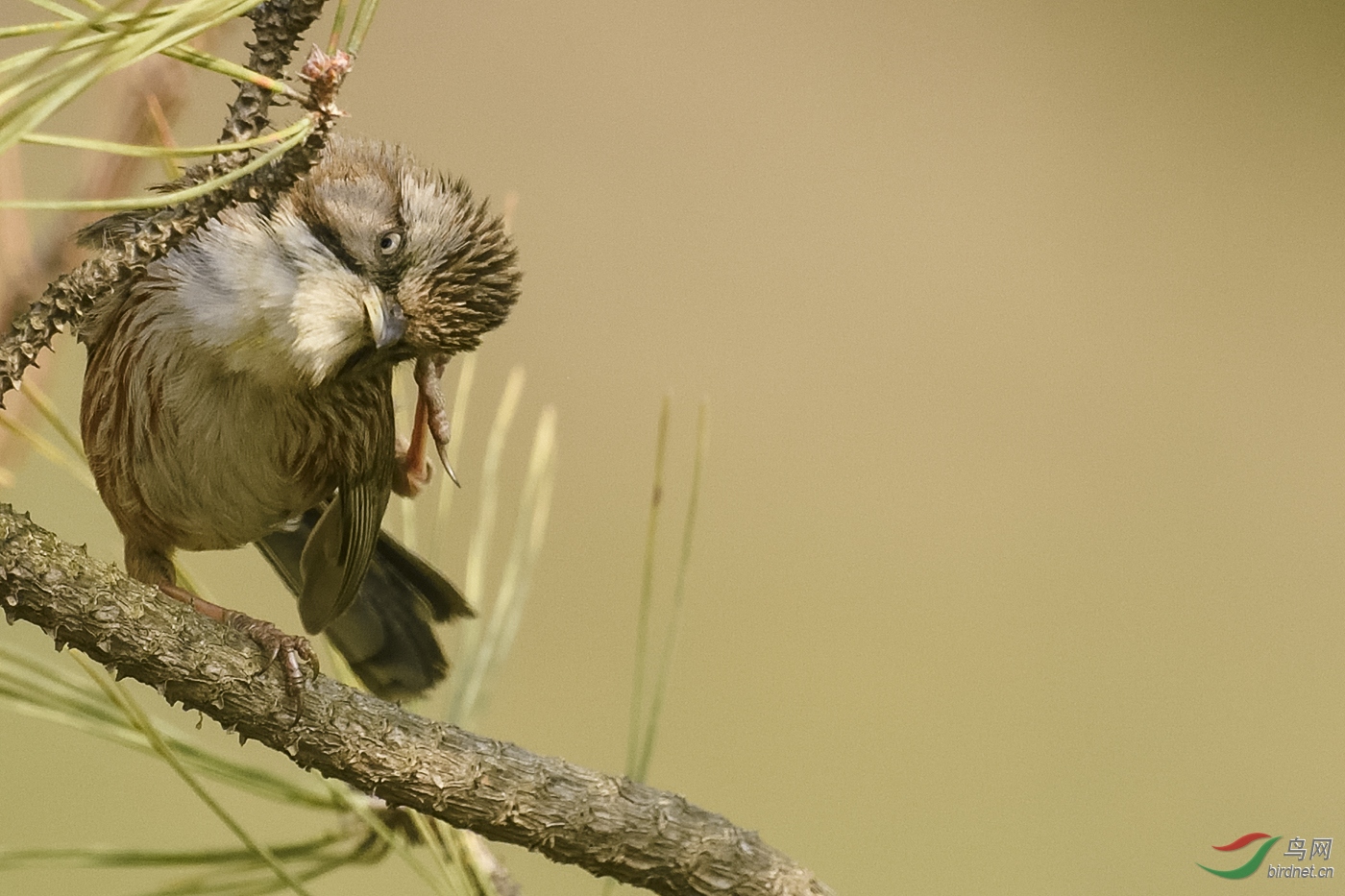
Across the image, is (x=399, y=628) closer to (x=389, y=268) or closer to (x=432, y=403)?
(x=432, y=403)

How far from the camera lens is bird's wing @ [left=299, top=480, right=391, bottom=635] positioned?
60.2 inches

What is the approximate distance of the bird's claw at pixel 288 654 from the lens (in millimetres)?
1113

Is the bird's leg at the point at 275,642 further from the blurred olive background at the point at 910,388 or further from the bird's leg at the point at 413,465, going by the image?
the blurred olive background at the point at 910,388

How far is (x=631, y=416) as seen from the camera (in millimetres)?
2809

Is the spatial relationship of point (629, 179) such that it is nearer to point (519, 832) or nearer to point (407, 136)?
point (407, 136)

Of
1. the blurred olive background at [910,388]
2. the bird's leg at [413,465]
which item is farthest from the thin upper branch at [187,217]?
the blurred olive background at [910,388]

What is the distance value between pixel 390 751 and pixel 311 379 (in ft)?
1.55

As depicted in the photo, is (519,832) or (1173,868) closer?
(519,832)

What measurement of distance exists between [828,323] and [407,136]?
113 cm

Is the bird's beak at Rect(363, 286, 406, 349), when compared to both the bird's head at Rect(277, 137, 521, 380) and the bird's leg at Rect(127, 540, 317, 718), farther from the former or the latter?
the bird's leg at Rect(127, 540, 317, 718)

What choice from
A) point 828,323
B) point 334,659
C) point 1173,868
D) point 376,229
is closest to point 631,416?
point 828,323

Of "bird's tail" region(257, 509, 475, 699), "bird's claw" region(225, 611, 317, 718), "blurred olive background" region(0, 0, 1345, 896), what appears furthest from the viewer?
"blurred olive background" region(0, 0, 1345, 896)

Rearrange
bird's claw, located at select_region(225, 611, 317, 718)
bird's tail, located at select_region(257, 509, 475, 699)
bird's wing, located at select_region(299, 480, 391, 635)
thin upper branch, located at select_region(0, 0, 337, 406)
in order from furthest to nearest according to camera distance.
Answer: bird's tail, located at select_region(257, 509, 475, 699) → bird's wing, located at select_region(299, 480, 391, 635) → bird's claw, located at select_region(225, 611, 317, 718) → thin upper branch, located at select_region(0, 0, 337, 406)

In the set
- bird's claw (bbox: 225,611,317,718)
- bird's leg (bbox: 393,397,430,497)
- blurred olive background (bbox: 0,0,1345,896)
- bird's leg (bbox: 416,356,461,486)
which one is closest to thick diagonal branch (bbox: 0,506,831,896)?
bird's claw (bbox: 225,611,317,718)
